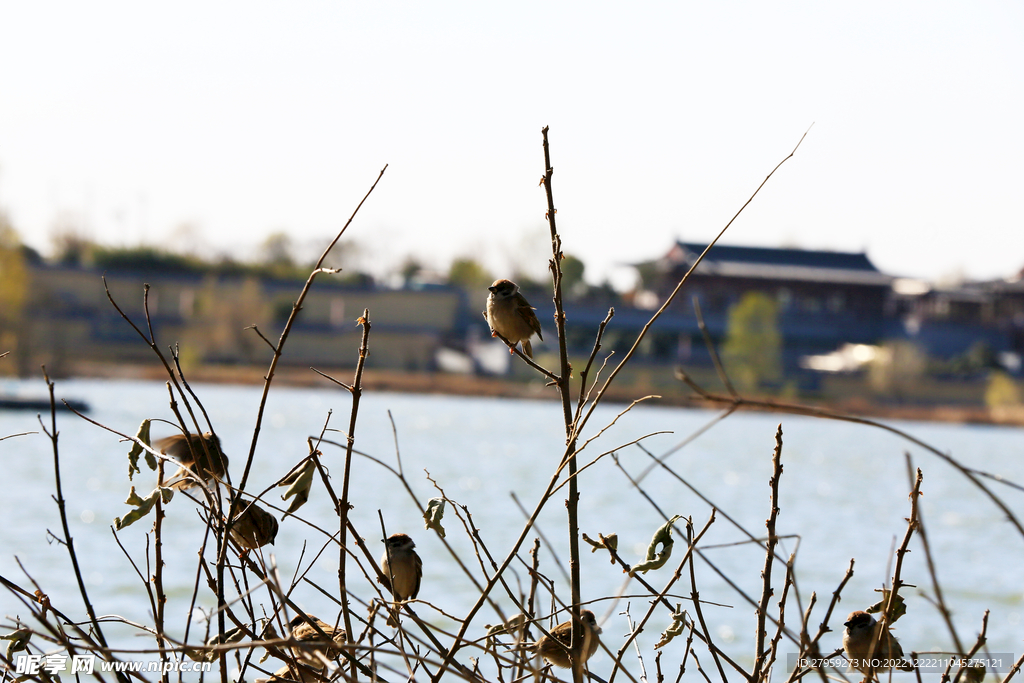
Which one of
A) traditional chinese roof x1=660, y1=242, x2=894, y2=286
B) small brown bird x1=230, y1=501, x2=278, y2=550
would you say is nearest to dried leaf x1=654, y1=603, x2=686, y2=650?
small brown bird x1=230, y1=501, x2=278, y2=550

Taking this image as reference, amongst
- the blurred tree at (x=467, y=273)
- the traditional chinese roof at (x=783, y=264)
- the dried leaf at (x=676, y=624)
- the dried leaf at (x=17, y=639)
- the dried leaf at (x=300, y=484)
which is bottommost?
the dried leaf at (x=17, y=639)

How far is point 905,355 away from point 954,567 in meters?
31.1

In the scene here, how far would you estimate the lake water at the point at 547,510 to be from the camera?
8.77 metres

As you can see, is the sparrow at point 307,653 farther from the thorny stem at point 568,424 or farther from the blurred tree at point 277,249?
the blurred tree at point 277,249

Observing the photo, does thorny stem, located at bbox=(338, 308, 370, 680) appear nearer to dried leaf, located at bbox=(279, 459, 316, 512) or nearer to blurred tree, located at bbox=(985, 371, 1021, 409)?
dried leaf, located at bbox=(279, 459, 316, 512)

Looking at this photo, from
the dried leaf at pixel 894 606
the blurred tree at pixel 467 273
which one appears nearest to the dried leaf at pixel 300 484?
the dried leaf at pixel 894 606

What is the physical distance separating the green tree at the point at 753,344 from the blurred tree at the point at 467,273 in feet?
42.7

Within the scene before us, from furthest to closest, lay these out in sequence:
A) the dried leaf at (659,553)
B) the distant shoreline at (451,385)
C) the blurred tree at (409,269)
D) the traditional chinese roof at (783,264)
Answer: the blurred tree at (409,269) < the traditional chinese roof at (783,264) < the distant shoreline at (451,385) < the dried leaf at (659,553)

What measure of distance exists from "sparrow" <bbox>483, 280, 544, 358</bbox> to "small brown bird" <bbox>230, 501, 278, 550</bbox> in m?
0.98

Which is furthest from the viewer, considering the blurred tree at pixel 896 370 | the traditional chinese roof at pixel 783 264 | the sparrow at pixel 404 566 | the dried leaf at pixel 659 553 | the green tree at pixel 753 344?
the traditional chinese roof at pixel 783 264

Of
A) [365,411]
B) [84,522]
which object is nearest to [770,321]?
[365,411]

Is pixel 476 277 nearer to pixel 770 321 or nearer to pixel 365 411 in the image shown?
pixel 770 321

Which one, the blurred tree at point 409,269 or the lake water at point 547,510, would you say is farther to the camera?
the blurred tree at point 409,269

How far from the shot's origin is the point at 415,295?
4381 cm
